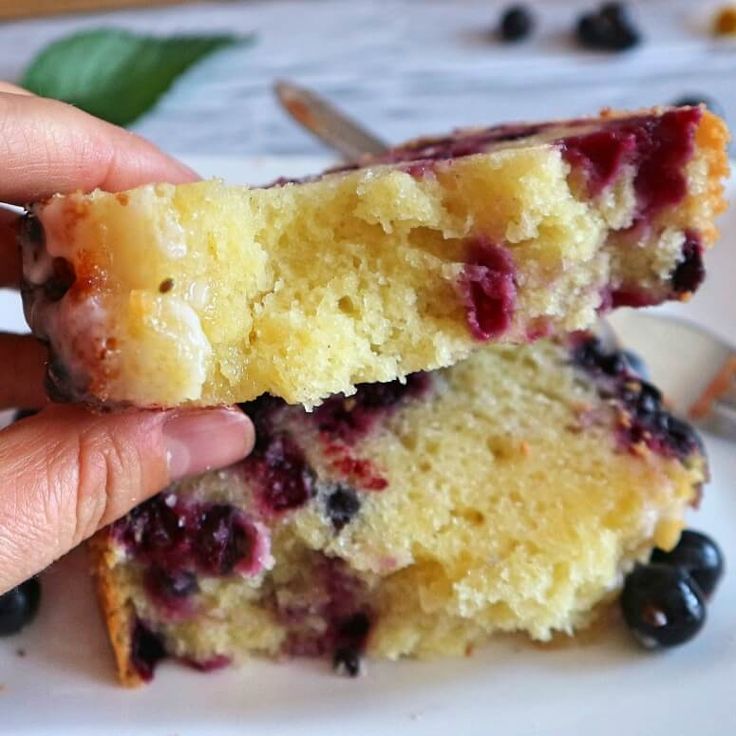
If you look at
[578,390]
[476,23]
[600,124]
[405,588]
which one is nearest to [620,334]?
[578,390]

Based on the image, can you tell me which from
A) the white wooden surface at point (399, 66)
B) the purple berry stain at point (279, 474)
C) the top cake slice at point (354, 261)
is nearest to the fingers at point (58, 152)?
the top cake slice at point (354, 261)

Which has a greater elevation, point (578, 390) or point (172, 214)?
point (172, 214)

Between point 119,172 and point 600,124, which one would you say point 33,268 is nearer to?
point 119,172

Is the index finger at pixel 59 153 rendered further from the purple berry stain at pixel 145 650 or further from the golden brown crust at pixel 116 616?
the purple berry stain at pixel 145 650

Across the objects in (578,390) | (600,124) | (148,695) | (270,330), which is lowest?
(148,695)

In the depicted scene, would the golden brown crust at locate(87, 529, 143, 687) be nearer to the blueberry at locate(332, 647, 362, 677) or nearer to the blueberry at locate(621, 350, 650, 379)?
the blueberry at locate(332, 647, 362, 677)

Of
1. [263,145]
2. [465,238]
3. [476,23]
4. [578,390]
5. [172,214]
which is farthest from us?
[476,23]

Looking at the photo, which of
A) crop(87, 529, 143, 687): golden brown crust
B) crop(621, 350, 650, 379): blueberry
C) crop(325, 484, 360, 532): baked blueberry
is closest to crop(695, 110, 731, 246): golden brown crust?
crop(621, 350, 650, 379): blueberry

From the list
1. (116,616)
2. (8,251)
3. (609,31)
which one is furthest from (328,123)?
(116,616)
